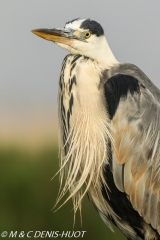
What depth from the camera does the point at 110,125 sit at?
21.6 ft

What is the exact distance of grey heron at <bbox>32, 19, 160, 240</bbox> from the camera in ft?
21.6

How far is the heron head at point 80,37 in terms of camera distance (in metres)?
6.59

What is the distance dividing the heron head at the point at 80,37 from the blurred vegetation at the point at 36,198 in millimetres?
2680

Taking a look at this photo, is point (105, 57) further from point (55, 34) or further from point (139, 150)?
point (139, 150)

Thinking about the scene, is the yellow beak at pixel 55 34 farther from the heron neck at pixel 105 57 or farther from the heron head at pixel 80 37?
the heron neck at pixel 105 57

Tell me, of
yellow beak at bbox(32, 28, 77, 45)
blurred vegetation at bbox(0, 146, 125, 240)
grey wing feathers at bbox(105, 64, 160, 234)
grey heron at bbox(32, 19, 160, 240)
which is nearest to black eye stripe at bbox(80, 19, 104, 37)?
grey heron at bbox(32, 19, 160, 240)

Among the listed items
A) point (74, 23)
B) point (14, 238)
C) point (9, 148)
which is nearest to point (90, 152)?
point (74, 23)

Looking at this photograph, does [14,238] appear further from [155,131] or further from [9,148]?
[155,131]

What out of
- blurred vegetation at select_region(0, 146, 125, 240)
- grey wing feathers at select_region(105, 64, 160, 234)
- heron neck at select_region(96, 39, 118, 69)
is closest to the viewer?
grey wing feathers at select_region(105, 64, 160, 234)

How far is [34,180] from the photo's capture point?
955 centimetres

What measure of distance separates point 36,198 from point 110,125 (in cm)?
306

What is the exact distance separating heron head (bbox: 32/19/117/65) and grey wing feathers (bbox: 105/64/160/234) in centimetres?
37

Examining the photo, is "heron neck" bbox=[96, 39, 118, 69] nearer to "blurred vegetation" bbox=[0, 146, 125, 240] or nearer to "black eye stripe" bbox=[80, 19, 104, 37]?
"black eye stripe" bbox=[80, 19, 104, 37]

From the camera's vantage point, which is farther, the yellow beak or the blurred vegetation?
the blurred vegetation
